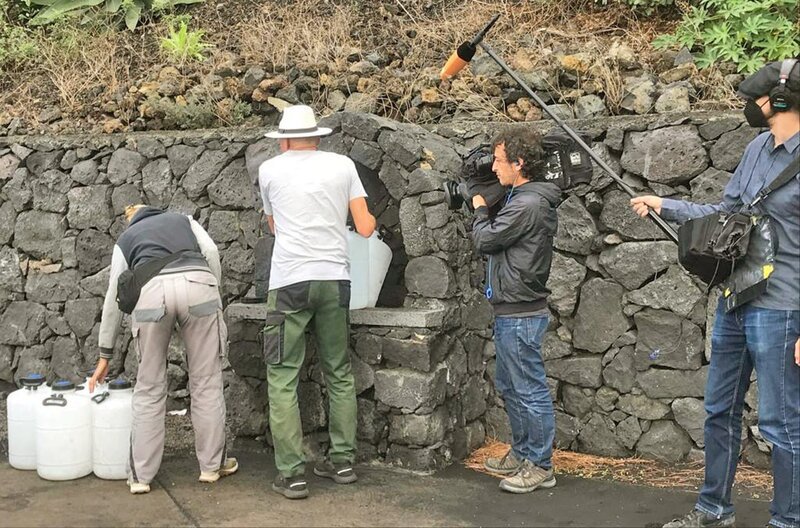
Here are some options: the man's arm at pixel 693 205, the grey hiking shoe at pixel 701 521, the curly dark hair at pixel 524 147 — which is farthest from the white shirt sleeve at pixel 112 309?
the grey hiking shoe at pixel 701 521

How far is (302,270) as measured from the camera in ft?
16.9

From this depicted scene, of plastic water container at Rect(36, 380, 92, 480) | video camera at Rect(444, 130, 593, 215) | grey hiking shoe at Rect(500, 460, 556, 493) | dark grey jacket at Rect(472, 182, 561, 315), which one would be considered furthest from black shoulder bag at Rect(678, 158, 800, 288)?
plastic water container at Rect(36, 380, 92, 480)

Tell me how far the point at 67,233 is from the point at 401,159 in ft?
9.90

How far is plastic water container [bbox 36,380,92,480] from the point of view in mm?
5508

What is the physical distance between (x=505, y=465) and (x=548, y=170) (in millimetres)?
1817

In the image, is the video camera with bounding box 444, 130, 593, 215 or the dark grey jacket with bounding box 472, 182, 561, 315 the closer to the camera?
the dark grey jacket with bounding box 472, 182, 561, 315

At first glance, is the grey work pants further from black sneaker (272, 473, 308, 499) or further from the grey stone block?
the grey stone block

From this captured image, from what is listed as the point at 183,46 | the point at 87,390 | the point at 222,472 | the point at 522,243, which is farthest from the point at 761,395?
A: the point at 183,46

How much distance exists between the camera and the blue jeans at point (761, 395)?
160 inches

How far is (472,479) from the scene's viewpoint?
5523mm

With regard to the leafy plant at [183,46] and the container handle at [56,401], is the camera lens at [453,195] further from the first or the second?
the leafy plant at [183,46]

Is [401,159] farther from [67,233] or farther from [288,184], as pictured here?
[67,233]

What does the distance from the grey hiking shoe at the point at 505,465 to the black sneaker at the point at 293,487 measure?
1.16 meters

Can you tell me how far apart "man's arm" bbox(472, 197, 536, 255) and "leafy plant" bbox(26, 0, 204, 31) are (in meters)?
5.48
